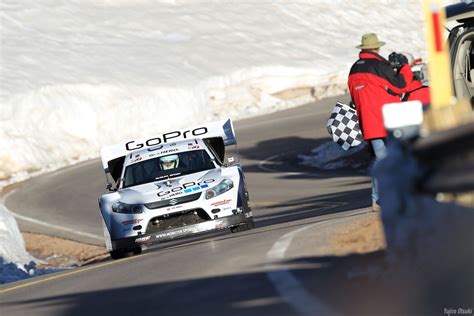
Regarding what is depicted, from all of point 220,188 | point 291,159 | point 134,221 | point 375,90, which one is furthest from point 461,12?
point 291,159

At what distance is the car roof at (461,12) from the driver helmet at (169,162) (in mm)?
4769

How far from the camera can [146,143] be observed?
56.8ft

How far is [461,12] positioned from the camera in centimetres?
1323

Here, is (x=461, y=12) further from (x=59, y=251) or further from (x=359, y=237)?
(x=59, y=251)

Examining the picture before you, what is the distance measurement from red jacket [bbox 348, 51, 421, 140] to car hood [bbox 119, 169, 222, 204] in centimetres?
326

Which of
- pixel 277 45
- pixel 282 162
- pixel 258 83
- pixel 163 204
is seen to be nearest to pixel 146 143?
pixel 163 204

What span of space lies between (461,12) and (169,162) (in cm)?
503

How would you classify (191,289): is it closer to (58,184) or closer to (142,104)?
(58,184)

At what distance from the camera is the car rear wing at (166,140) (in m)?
17.0

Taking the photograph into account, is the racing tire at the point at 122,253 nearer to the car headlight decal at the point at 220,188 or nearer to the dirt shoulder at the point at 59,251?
the car headlight decal at the point at 220,188

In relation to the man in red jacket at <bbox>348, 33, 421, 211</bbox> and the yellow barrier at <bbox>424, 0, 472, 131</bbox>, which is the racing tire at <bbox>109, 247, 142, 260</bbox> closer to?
the man in red jacket at <bbox>348, 33, 421, 211</bbox>

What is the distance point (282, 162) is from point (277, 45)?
86.2 feet

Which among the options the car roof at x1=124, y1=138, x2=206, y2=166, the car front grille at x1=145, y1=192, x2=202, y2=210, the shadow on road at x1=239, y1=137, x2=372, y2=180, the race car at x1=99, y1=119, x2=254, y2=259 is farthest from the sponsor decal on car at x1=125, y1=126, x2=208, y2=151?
the shadow on road at x1=239, y1=137, x2=372, y2=180

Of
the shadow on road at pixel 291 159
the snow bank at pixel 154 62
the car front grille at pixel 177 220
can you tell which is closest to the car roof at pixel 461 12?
the car front grille at pixel 177 220
